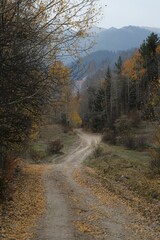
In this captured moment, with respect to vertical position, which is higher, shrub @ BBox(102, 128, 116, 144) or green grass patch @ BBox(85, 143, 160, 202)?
shrub @ BBox(102, 128, 116, 144)

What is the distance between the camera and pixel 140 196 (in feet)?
62.5

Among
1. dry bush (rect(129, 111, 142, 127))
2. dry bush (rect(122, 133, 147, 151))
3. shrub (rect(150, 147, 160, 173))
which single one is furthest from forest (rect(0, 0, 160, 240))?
dry bush (rect(129, 111, 142, 127))

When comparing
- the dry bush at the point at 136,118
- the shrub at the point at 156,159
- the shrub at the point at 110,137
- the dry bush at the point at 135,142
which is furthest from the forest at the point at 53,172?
the dry bush at the point at 136,118

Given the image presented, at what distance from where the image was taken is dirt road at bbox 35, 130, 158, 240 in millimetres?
11094

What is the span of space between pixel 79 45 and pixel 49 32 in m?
1.19

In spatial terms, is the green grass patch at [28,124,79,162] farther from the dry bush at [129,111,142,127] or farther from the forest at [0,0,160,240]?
the forest at [0,0,160,240]

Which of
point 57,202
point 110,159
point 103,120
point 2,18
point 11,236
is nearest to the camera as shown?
point 2,18

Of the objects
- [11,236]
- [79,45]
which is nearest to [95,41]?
[79,45]

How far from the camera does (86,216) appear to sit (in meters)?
13.7

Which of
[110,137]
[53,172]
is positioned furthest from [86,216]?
[110,137]

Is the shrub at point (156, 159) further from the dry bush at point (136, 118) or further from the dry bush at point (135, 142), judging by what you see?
the dry bush at point (136, 118)

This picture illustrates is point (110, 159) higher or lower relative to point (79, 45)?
lower

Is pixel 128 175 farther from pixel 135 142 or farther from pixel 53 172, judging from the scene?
pixel 135 142

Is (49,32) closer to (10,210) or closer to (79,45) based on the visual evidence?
(79,45)
